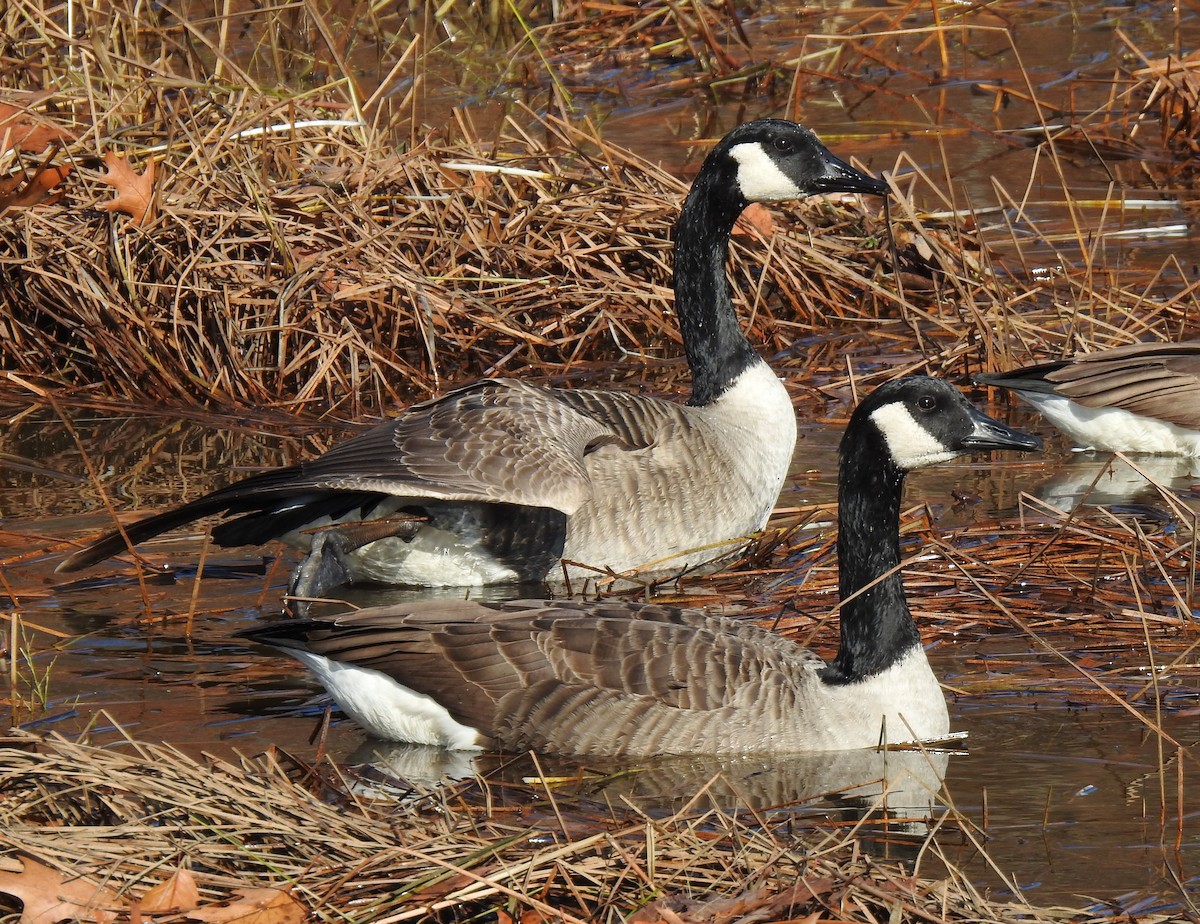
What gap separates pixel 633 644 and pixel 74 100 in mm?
6127

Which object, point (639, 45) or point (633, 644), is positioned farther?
point (639, 45)

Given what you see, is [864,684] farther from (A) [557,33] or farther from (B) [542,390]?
(A) [557,33]

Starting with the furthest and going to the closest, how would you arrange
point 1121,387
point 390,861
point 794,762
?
point 1121,387, point 794,762, point 390,861

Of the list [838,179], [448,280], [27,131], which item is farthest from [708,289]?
[27,131]

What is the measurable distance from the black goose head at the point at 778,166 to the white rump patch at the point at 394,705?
3.52m

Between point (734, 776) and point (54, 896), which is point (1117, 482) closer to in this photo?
point (734, 776)

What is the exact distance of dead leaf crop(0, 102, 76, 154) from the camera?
31.5 ft

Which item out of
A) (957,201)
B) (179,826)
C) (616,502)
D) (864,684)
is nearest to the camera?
(179,826)

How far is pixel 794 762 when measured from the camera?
221 inches

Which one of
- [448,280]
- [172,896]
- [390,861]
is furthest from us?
[448,280]

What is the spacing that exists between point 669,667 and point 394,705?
0.87 m

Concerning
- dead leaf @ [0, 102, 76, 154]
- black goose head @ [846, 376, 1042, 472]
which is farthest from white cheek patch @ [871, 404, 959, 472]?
dead leaf @ [0, 102, 76, 154]

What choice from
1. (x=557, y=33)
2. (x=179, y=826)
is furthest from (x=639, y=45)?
(x=179, y=826)

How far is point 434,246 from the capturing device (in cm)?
1016
